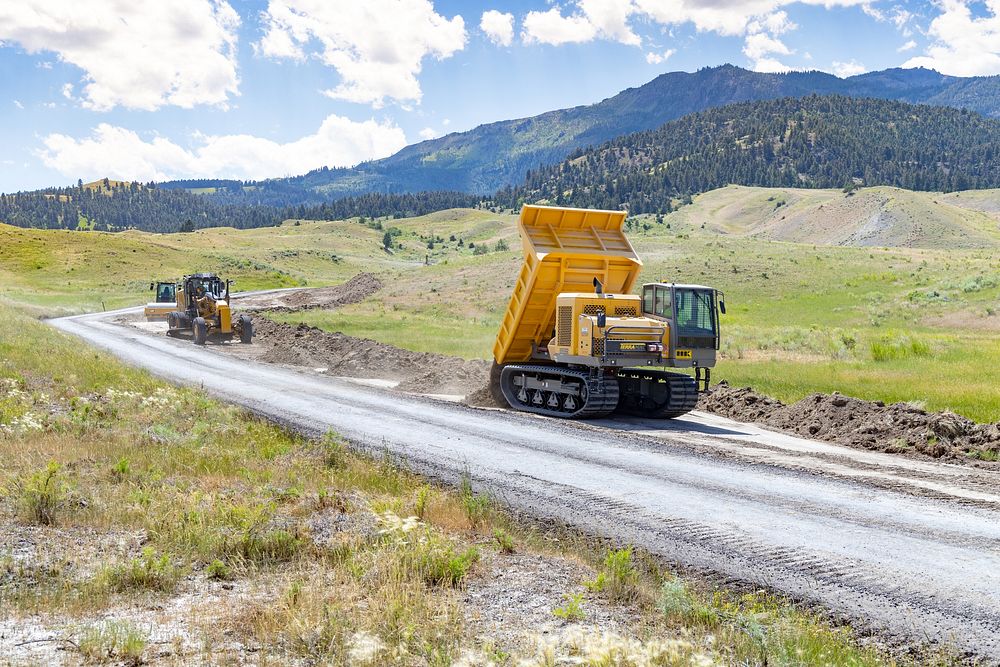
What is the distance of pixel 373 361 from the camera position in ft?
96.1

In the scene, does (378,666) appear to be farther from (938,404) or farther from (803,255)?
(803,255)

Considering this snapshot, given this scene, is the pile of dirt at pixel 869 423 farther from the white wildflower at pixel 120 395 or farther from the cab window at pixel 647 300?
the white wildflower at pixel 120 395

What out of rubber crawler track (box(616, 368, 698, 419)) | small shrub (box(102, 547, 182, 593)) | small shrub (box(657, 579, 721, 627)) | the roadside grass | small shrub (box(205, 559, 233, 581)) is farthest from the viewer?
rubber crawler track (box(616, 368, 698, 419))

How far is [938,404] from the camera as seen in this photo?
19.1m

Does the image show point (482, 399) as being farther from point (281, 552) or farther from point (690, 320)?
point (281, 552)

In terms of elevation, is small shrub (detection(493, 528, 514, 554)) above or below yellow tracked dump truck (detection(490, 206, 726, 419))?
below

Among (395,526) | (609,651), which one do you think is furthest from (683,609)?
(395,526)

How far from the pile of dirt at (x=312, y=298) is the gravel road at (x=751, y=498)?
145 ft

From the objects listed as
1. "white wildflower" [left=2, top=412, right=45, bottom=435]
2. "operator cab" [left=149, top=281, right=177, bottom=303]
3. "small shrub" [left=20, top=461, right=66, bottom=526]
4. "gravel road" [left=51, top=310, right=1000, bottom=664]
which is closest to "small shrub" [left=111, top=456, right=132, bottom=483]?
"small shrub" [left=20, top=461, right=66, bottom=526]

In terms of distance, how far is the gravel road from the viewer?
788cm

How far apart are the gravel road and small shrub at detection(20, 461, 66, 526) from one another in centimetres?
555

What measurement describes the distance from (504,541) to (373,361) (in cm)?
2088

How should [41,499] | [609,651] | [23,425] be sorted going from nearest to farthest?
[609,651] < [41,499] < [23,425]

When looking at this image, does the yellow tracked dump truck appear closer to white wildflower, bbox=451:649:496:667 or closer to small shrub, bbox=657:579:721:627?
small shrub, bbox=657:579:721:627
